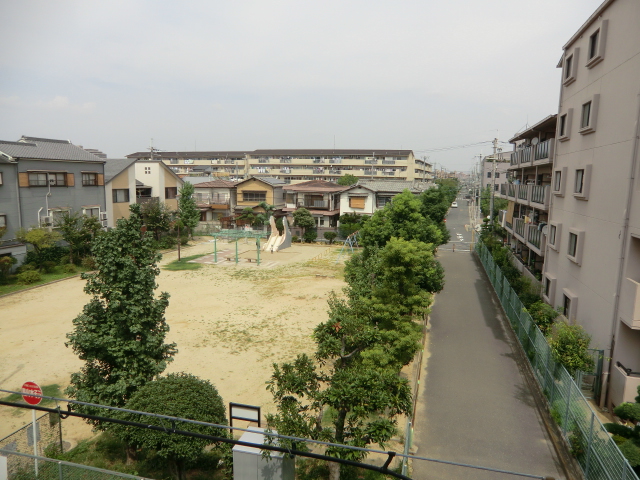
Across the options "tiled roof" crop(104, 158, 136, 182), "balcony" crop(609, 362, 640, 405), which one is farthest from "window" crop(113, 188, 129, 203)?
"balcony" crop(609, 362, 640, 405)

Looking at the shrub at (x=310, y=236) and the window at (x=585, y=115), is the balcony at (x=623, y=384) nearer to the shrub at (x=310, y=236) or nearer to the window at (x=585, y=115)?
the window at (x=585, y=115)

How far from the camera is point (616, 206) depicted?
448 inches

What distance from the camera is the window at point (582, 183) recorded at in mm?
13510

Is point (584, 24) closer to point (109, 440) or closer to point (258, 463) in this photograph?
point (258, 463)

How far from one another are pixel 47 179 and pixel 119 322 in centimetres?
2593

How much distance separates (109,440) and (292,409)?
5.52m

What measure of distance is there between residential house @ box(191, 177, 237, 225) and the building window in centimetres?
1942

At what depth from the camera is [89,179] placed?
3325cm

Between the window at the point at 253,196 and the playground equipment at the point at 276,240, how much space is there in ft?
34.9

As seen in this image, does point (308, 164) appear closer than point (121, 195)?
No

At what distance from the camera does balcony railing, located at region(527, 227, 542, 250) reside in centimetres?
2007

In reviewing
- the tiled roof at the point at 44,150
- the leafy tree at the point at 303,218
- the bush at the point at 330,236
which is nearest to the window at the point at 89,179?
the tiled roof at the point at 44,150

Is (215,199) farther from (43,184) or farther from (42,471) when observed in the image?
(42,471)

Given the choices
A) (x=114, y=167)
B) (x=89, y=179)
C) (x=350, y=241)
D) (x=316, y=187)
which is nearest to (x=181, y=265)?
(x=89, y=179)
